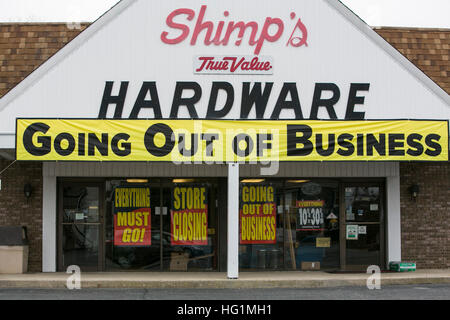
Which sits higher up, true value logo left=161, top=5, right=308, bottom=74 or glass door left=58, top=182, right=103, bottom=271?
true value logo left=161, top=5, right=308, bottom=74

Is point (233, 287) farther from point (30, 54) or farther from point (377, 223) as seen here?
point (30, 54)

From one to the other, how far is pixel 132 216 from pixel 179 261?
165 centimetres

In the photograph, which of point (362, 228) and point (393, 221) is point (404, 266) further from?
Answer: point (362, 228)

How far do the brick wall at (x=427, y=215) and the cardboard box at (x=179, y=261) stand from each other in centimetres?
560

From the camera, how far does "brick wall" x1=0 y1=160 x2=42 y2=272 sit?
1695cm

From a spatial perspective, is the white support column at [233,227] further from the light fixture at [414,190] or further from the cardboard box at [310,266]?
the light fixture at [414,190]

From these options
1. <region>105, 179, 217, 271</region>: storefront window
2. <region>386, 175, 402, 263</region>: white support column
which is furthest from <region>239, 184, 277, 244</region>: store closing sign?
<region>386, 175, 402, 263</region>: white support column

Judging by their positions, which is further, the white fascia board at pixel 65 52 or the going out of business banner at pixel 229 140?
the white fascia board at pixel 65 52

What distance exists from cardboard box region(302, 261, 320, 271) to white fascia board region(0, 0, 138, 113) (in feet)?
25.6

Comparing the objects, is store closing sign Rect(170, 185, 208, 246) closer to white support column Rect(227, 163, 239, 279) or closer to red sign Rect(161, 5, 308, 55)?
white support column Rect(227, 163, 239, 279)

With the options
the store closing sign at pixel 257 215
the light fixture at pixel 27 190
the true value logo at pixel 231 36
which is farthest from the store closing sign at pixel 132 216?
the true value logo at pixel 231 36

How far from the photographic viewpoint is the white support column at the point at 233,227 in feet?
49.9

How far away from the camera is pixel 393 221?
1756 centimetres

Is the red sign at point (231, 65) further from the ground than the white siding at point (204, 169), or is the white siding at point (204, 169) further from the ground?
the red sign at point (231, 65)
